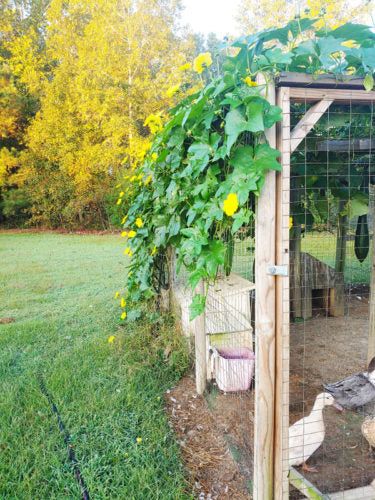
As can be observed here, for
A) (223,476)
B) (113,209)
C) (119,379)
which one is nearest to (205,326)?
(119,379)

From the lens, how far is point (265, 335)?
1.61 metres

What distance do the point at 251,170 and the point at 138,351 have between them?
2135 millimetres

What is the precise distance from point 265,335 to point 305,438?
710 mm

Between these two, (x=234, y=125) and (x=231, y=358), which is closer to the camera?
(x=234, y=125)

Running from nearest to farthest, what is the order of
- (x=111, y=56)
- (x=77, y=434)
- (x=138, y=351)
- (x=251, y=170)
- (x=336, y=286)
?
(x=251, y=170) → (x=77, y=434) → (x=138, y=351) → (x=336, y=286) → (x=111, y=56)

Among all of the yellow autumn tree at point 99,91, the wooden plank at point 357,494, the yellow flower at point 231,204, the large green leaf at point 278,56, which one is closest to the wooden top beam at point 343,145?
the large green leaf at point 278,56

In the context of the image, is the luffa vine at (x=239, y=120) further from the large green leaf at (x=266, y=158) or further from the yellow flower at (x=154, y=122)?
the yellow flower at (x=154, y=122)

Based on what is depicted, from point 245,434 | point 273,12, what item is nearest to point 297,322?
point 245,434

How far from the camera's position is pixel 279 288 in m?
1.59

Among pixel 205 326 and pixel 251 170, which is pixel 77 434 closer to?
pixel 205 326

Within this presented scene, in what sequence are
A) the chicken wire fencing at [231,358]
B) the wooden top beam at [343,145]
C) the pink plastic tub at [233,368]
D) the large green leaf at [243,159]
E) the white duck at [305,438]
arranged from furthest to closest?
the wooden top beam at [343,145]
the pink plastic tub at [233,368]
the chicken wire fencing at [231,358]
the white duck at [305,438]
the large green leaf at [243,159]

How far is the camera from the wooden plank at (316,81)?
4.88 feet

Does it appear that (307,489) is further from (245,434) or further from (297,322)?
(297,322)

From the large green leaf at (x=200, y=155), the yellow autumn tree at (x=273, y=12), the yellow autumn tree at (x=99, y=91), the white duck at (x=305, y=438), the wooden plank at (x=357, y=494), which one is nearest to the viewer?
the large green leaf at (x=200, y=155)
